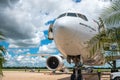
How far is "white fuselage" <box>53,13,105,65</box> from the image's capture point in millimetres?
13695

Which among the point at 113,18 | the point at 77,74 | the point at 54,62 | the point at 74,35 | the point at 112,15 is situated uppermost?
the point at 74,35

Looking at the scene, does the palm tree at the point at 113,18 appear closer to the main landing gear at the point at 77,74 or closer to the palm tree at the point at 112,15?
the palm tree at the point at 112,15

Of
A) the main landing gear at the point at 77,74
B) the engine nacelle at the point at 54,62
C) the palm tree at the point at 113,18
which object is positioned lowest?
the main landing gear at the point at 77,74

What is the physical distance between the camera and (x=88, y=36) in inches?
608

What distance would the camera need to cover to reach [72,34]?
14133mm

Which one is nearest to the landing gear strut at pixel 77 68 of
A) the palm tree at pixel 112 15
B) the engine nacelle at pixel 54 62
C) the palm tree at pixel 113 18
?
the engine nacelle at pixel 54 62

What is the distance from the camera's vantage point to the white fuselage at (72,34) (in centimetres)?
1370

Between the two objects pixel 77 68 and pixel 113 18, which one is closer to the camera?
pixel 113 18

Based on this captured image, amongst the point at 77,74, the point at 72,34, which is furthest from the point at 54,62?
the point at 72,34

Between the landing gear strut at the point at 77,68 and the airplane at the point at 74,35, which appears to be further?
the landing gear strut at the point at 77,68


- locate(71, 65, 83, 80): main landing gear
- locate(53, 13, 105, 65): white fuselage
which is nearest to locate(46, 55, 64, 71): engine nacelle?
locate(53, 13, 105, 65): white fuselage

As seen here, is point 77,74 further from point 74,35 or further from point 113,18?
point 113,18

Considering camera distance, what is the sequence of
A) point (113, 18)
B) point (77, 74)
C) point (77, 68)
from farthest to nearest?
1. point (77, 68)
2. point (77, 74)
3. point (113, 18)

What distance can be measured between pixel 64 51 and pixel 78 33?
4.76 feet
